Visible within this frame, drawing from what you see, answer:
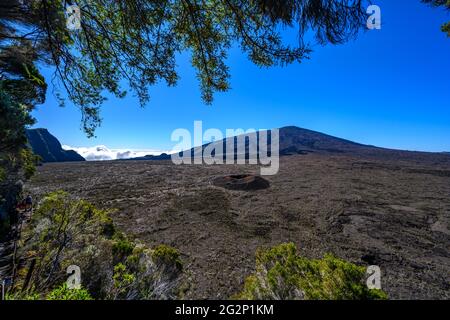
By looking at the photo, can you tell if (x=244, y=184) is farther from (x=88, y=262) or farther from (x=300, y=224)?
(x=88, y=262)

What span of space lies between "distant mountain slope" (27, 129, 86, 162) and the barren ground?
60.1 m

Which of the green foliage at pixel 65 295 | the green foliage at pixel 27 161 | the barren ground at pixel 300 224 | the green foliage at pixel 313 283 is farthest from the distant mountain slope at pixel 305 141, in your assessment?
the green foliage at pixel 65 295

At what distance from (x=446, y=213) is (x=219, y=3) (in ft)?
45.9

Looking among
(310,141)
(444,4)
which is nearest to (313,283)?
(444,4)

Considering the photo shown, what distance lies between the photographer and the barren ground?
5312 millimetres

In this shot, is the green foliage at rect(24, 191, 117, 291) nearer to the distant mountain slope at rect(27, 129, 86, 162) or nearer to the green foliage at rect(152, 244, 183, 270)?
the green foliage at rect(152, 244, 183, 270)

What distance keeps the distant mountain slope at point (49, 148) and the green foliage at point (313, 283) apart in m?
74.3

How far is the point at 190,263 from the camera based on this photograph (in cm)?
577

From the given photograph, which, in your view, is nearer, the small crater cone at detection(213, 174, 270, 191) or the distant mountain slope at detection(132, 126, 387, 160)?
the small crater cone at detection(213, 174, 270, 191)

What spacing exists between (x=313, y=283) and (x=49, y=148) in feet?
290

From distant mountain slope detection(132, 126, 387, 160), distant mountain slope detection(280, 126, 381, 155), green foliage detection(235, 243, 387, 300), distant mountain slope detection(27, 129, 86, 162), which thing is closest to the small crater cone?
green foliage detection(235, 243, 387, 300)

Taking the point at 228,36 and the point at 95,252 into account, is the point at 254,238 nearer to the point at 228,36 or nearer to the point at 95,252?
the point at 95,252

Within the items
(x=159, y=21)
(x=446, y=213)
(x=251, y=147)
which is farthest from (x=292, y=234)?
(x=251, y=147)
